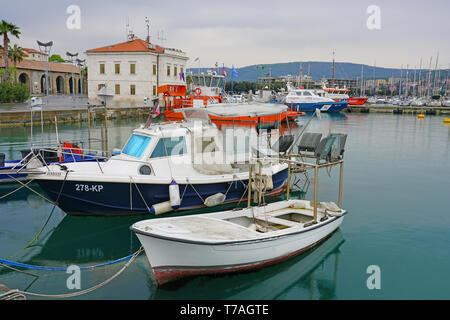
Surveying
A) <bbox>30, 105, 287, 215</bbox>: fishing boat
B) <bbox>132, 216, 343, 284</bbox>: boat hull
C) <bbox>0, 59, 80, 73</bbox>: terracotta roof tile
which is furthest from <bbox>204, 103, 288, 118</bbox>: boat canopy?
<bbox>0, 59, 80, 73</bbox>: terracotta roof tile

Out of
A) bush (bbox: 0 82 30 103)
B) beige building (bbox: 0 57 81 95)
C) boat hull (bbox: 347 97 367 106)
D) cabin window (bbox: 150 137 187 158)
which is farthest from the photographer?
boat hull (bbox: 347 97 367 106)

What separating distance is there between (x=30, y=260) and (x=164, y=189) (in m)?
3.79

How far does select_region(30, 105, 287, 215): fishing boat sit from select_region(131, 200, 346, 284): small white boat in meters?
2.18

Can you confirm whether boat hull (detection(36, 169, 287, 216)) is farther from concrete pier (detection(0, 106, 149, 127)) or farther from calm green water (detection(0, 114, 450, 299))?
concrete pier (detection(0, 106, 149, 127))

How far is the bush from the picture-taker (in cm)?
4378

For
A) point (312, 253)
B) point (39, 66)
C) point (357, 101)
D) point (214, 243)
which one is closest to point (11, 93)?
point (39, 66)

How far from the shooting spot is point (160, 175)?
11156 millimetres

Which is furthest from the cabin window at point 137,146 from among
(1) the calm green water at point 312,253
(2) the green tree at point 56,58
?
(2) the green tree at point 56,58

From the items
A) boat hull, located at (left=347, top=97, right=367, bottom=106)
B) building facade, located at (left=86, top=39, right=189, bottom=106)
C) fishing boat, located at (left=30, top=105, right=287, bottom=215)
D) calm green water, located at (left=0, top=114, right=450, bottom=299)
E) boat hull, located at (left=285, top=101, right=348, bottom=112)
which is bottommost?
calm green water, located at (left=0, top=114, right=450, bottom=299)

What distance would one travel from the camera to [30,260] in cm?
898

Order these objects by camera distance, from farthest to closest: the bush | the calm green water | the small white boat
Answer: the bush
the calm green water
the small white boat

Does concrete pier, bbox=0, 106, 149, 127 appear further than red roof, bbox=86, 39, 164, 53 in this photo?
No
